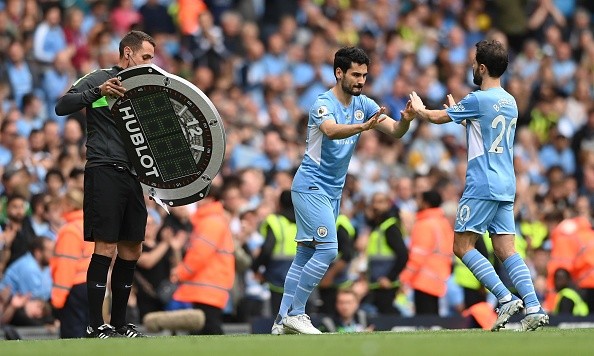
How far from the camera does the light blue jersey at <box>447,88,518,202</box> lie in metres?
12.7

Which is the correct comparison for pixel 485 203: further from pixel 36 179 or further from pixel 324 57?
pixel 324 57

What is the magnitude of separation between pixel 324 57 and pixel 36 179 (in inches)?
319

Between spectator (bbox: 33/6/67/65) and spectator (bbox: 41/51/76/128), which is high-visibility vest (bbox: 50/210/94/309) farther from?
spectator (bbox: 33/6/67/65)

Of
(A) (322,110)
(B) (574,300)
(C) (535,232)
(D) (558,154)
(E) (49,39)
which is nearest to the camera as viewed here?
(A) (322,110)

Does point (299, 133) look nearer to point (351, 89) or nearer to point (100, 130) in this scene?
point (351, 89)

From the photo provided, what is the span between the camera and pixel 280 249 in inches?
696

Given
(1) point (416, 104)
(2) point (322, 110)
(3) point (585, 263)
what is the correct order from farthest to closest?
(3) point (585, 263)
(2) point (322, 110)
(1) point (416, 104)

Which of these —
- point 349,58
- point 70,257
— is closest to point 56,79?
point 70,257

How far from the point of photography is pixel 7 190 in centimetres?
1812

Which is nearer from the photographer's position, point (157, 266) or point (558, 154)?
point (157, 266)

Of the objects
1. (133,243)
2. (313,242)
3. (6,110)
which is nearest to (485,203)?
(313,242)

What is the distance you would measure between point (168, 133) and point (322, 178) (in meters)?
1.45

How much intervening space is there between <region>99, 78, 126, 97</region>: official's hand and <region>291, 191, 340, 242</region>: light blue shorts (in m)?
1.91

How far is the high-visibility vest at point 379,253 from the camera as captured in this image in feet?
61.1
